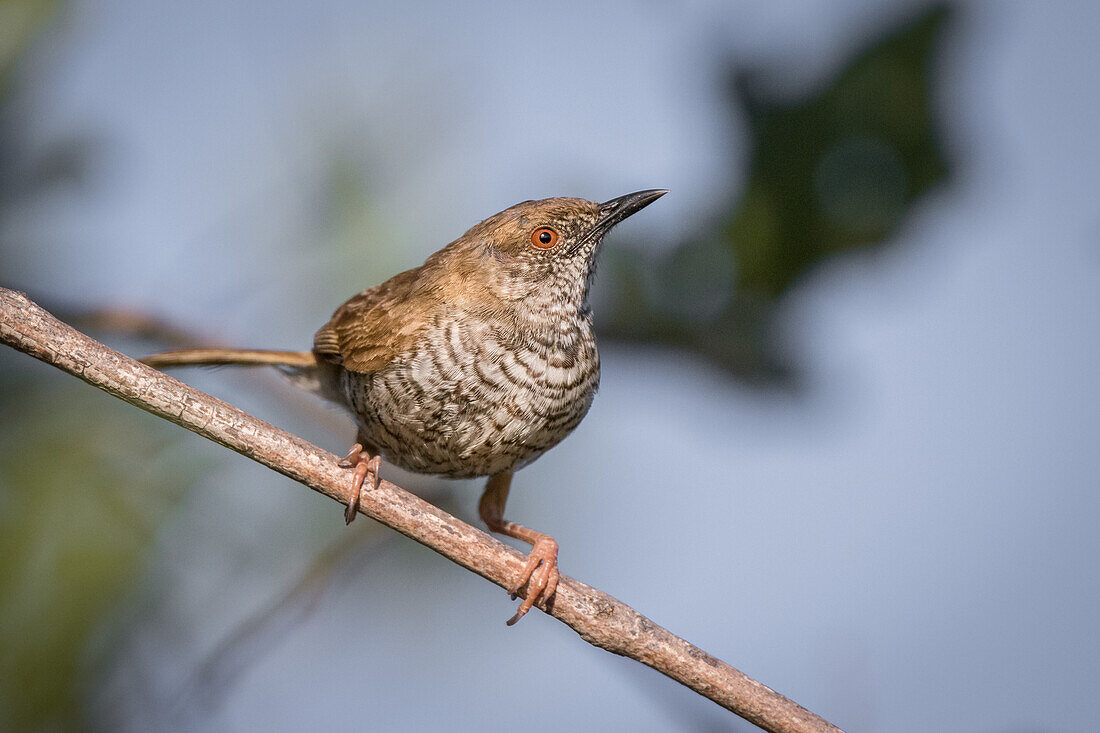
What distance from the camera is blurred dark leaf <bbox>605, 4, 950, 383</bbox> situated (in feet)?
13.4

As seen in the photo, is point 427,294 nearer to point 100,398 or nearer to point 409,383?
point 409,383

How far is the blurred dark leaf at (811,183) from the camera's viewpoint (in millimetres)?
4090

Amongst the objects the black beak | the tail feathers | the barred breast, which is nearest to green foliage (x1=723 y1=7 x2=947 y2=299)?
the black beak

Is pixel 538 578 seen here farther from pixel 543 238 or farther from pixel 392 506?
pixel 543 238

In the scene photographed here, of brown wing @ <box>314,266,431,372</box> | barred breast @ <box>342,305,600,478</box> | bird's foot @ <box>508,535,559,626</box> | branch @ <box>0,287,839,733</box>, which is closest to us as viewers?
branch @ <box>0,287,839,733</box>

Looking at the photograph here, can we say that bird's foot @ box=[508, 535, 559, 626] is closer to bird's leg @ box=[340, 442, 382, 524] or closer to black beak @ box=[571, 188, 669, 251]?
bird's leg @ box=[340, 442, 382, 524]

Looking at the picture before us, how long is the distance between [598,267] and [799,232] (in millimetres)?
1002

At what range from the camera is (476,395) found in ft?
13.1

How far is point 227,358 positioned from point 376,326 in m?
0.70

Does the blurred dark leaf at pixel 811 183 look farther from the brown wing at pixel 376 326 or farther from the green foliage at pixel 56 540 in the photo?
the green foliage at pixel 56 540

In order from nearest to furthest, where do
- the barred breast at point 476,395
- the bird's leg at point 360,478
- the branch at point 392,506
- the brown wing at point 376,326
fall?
the branch at point 392,506
the bird's leg at point 360,478
the barred breast at point 476,395
the brown wing at point 376,326

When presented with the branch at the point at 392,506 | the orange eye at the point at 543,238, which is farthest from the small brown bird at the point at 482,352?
the branch at the point at 392,506

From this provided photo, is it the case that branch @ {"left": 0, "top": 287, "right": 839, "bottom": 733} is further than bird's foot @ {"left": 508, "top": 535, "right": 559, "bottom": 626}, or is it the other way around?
bird's foot @ {"left": 508, "top": 535, "right": 559, "bottom": 626}

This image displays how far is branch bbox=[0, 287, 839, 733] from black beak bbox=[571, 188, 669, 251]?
65.6 inches
